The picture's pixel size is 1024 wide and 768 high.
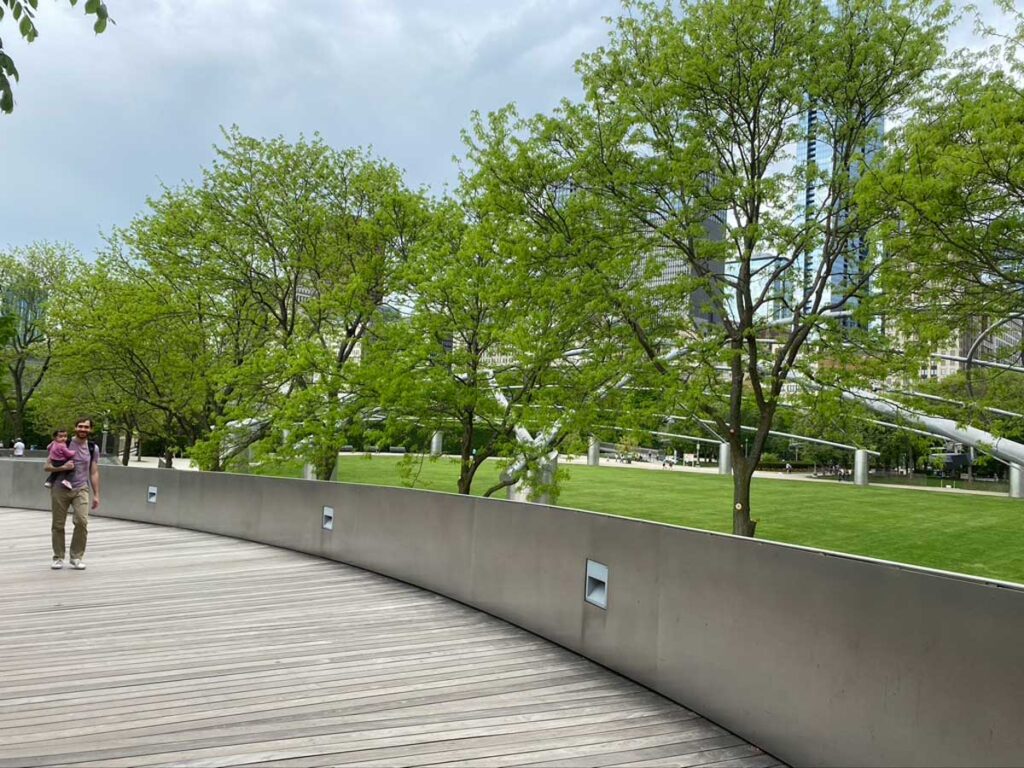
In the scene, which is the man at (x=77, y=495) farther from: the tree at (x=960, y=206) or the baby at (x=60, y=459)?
the tree at (x=960, y=206)

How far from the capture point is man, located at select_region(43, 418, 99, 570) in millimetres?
10633

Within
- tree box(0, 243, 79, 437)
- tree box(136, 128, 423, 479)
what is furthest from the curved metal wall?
tree box(0, 243, 79, 437)

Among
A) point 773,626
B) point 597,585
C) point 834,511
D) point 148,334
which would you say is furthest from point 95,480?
point 834,511

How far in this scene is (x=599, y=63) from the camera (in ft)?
60.1

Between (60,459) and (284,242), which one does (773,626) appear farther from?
(284,242)

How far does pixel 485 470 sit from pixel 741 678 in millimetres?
40537

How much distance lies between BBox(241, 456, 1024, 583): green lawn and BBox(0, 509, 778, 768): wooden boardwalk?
11.9m

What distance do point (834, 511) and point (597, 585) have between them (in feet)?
88.3

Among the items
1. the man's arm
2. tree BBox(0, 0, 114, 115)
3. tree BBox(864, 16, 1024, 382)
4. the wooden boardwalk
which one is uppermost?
tree BBox(864, 16, 1024, 382)

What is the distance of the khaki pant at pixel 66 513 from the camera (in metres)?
10.6

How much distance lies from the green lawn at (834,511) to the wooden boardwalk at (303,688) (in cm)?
1192

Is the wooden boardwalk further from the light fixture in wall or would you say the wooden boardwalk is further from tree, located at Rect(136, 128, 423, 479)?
tree, located at Rect(136, 128, 423, 479)

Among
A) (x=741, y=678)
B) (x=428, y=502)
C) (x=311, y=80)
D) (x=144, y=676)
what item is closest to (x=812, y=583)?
(x=741, y=678)

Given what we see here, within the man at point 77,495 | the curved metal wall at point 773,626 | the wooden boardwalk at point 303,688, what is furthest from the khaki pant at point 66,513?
the curved metal wall at point 773,626
